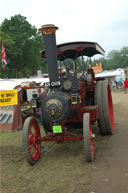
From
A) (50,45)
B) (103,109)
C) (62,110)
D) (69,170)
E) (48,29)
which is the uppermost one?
(48,29)

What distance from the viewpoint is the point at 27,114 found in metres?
8.12

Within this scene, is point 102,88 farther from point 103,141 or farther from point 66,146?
point 66,146

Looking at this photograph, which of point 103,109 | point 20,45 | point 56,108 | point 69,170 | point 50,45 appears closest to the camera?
point 69,170

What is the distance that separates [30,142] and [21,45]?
31.0m

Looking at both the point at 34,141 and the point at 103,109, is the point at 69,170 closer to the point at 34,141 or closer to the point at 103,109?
the point at 34,141

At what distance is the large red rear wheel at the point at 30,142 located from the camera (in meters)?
3.61

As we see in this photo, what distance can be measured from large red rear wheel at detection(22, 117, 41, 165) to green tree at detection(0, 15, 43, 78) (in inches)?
1122

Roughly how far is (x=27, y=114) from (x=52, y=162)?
4.46 metres

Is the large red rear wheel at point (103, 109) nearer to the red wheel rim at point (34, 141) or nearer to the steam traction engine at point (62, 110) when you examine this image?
the steam traction engine at point (62, 110)

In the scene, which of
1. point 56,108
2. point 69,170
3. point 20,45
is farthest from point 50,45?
point 20,45

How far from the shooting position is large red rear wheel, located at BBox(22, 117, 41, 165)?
3613mm

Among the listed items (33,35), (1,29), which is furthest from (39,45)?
(1,29)

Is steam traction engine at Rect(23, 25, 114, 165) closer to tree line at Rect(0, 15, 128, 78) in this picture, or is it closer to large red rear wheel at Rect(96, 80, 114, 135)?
large red rear wheel at Rect(96, 80, 114, 135)

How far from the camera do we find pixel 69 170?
3.40m
